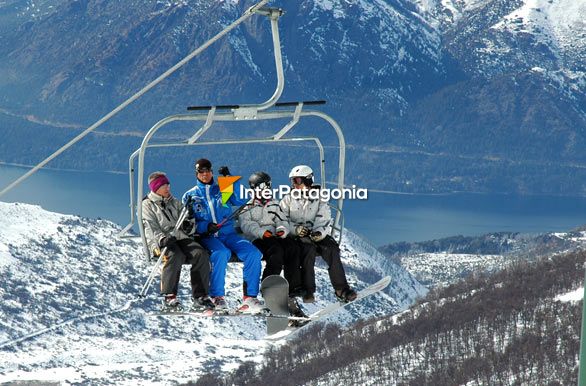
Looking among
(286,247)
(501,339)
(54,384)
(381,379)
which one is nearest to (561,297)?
(501,339)

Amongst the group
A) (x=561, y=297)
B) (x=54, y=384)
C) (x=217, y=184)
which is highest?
(x=217, y=184)

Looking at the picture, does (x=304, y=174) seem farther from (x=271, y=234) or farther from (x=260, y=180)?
(x=271, y=234)

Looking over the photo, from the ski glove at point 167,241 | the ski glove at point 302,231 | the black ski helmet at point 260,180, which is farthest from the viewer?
the ski glove at point 302,231

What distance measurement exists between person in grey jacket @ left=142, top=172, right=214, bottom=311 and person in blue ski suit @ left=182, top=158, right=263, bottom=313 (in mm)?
125

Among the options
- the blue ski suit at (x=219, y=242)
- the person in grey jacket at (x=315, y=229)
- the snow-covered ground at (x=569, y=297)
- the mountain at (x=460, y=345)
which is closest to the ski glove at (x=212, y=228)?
the blue ski suit at (x=219, y=242)

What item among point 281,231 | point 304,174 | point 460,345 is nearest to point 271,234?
point 281,231

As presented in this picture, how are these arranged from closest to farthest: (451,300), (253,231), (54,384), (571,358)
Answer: (253,231), (571,358), (54,384), (451,300)

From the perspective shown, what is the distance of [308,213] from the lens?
52.1ft

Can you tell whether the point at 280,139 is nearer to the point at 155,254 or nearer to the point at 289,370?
the point at 155,254

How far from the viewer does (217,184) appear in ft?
50.2

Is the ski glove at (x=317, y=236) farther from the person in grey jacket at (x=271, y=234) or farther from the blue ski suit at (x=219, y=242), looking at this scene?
the blue ski suit at (x=219, y=242)

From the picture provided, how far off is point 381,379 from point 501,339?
57.5 feet

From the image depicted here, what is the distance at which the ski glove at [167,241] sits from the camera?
15039 mm

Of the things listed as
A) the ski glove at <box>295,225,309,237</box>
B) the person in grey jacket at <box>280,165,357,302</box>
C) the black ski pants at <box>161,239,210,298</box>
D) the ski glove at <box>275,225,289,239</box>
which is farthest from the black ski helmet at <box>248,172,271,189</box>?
the black ski pants at <box>161,239,210,298</box>
